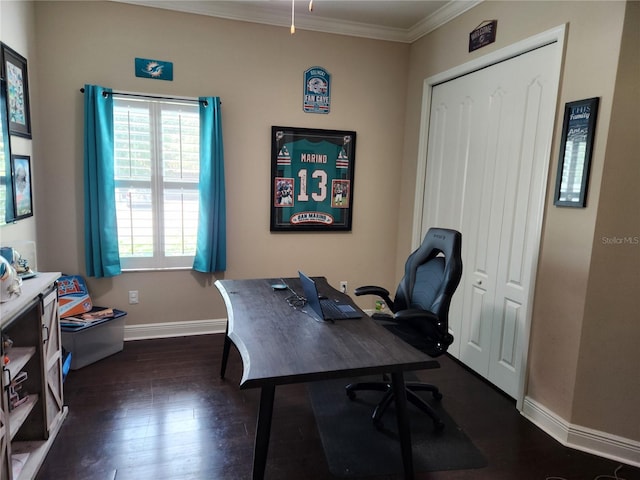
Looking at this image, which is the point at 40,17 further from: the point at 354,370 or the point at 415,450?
the point at 415,450

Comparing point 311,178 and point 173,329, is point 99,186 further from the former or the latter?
point 311,178

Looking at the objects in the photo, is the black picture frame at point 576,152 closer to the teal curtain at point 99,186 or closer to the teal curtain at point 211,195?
the teal curtain at point 211,195

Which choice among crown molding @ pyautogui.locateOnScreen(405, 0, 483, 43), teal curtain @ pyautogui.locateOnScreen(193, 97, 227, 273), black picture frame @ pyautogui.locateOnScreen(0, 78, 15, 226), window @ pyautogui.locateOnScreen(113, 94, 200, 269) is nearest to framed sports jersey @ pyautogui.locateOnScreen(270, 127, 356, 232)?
teal curtain @ pyautogui.locateOnScreen(193, 97, 227, 273)

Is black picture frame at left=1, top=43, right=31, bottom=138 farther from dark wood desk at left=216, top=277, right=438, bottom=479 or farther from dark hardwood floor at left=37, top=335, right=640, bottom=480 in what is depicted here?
Answer: dark wood desk at left=216, top=277, right=438, bottom=479

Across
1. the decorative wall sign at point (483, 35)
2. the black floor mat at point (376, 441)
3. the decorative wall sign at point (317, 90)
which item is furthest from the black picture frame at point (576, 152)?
the decorative wall sign at point (317, 90)

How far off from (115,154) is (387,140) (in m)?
2.47

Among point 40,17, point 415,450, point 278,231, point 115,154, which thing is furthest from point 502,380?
point 40,17

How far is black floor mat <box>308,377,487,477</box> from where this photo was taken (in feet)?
6.53

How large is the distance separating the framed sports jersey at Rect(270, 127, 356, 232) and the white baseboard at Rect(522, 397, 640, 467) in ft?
7.53

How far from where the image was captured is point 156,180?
3.33 meters

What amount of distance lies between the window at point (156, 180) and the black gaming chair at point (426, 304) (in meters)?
1.79

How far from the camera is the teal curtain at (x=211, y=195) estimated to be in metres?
3.29

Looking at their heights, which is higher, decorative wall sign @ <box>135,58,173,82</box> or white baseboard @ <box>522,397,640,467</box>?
decorative wall sign @ <box>135,58,173,82</box>

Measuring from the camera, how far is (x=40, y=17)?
2916 mm
